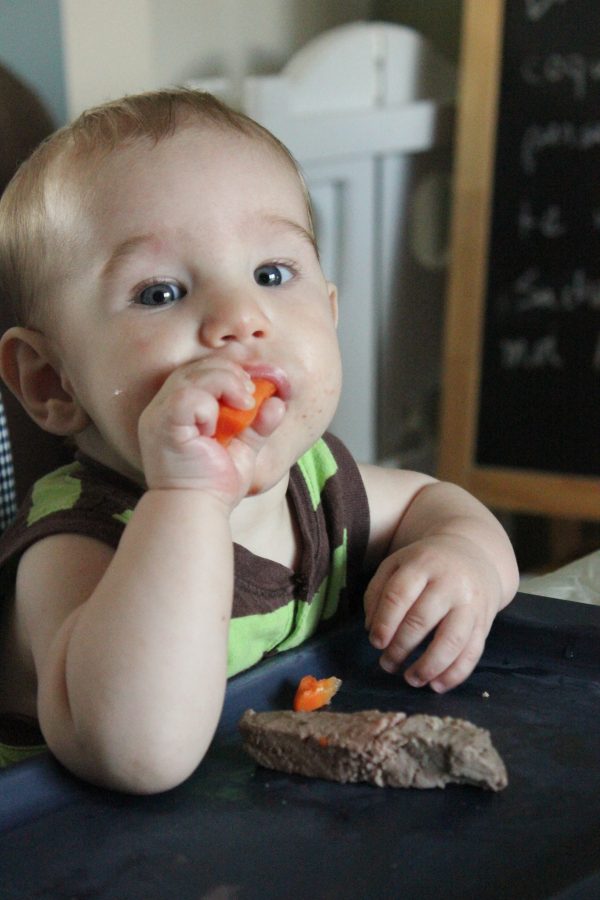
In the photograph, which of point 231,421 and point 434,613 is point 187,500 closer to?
point 231,421

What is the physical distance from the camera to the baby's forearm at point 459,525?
80cm

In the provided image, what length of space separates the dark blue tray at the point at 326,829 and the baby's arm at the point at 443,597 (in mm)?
28

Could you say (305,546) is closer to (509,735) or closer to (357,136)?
(509,735)

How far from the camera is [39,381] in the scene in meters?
Result: 0.80

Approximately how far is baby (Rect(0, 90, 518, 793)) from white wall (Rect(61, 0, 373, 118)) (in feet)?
1.43

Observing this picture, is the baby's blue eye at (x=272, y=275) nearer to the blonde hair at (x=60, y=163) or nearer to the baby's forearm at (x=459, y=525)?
the blonde hair at (x=60, y=163)

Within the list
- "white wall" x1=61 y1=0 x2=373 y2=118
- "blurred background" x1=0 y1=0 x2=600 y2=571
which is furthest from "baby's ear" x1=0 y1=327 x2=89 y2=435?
"blurred background" x1=0 y1=0 x2=600 y2=571

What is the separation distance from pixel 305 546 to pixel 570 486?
1191mm

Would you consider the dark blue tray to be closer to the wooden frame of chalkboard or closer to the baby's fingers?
the baby's fingers

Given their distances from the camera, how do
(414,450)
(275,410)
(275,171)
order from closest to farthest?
(275,410) → (275,171) → (414,450)

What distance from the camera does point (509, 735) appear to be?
A: 634 millimetres

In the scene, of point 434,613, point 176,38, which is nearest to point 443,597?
point 434,613

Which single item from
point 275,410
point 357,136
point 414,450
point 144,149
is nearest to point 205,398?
point 275,410

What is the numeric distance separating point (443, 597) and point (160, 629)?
0.21m
